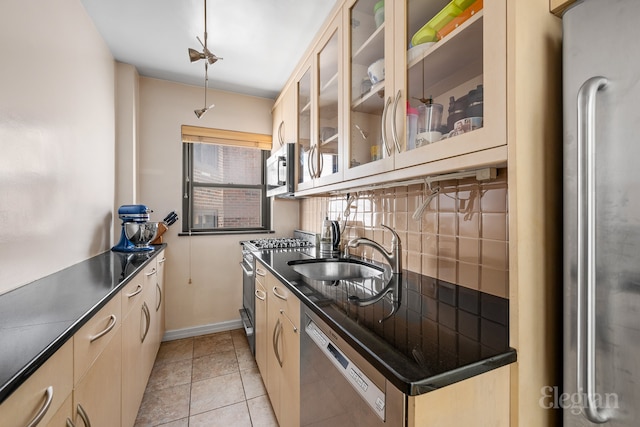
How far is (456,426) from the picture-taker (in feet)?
1.99

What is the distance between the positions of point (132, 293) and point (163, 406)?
2.79 feet

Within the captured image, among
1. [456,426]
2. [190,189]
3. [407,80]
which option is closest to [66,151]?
[190,189]

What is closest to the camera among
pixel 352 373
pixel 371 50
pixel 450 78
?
pixel 352 373

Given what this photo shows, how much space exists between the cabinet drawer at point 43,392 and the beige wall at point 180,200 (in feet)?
6.51

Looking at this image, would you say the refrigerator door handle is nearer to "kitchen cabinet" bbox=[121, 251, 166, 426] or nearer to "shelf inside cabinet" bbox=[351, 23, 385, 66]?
"shelf inside cabinet" bbox=[351, 23, 385, 66]

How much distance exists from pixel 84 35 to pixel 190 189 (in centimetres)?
136

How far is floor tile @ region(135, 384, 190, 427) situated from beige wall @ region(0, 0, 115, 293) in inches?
39.1

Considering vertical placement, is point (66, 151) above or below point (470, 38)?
below

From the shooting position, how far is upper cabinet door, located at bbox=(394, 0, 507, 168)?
2.34 feet

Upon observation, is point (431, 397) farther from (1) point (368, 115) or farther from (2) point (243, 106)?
(2) point (243, 106)

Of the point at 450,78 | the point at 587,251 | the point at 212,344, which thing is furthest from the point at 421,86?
the point at 212,344

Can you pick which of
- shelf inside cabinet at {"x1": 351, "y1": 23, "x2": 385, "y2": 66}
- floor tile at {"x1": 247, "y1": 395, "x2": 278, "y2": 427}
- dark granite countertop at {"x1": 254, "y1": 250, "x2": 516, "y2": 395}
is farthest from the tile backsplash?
floor tile at {"x1": 247, "y1": 395, "x2": 278, "y2": 427}

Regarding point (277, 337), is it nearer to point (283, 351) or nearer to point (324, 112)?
point (283, 351)

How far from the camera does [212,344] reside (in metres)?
2.49
